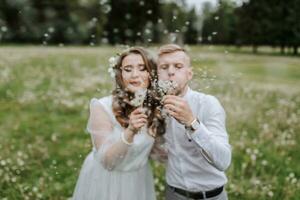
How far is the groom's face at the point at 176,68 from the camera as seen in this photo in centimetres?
450

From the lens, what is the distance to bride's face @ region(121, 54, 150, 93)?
4.71 m

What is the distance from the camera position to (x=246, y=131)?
1026 cm

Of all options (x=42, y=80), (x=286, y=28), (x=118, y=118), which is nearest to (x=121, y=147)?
(x=118, y=118)

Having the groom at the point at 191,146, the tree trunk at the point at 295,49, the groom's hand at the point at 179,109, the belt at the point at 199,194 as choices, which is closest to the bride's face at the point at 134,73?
the groom at the point at 191,146

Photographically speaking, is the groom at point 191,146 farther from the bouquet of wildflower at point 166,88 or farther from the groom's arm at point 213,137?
the bouquet of wildflower at point 166,88

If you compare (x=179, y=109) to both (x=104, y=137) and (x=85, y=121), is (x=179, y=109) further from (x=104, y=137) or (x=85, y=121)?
(x=85, y=121)

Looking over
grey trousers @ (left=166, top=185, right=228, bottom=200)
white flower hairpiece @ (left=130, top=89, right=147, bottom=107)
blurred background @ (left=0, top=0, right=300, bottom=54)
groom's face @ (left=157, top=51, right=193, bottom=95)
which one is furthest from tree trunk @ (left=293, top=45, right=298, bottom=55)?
white flower hairpiece @ (left=130, top=89, right=147, bottom=107)

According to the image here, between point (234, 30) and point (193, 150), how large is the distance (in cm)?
3860

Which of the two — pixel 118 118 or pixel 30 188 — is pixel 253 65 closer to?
pixel 30 188

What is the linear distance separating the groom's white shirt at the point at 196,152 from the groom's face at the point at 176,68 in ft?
0.65

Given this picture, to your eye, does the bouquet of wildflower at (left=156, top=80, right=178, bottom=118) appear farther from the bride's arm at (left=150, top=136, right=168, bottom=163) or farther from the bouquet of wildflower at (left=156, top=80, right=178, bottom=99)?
the bride's arm at (left=150, top=136, right=168, bottom=163)

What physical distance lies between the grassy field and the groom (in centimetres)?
25

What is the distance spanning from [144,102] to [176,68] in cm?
42

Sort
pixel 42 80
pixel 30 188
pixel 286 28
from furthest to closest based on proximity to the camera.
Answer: pixel 286 28 < pixel 42 80 < pixel 30 188
